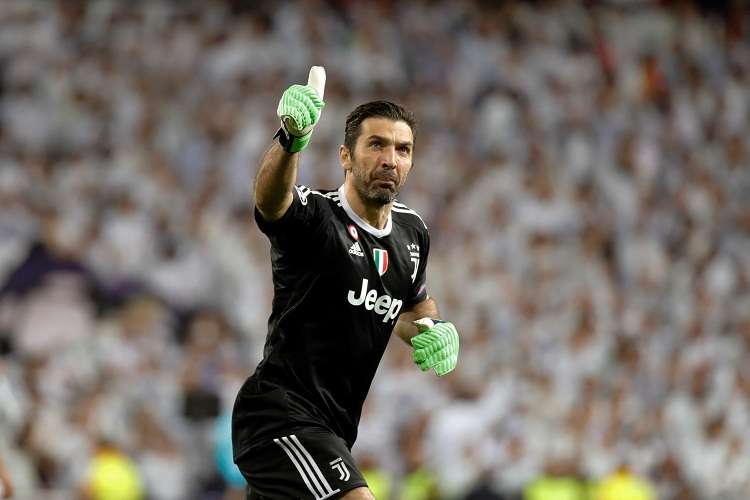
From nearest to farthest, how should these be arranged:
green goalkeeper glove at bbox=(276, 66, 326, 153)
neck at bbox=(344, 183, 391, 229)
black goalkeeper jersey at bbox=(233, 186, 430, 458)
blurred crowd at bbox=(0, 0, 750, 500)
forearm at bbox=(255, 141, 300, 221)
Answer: green goalkeeper glove at bbox=(276, 66, 326, 153), forearm at bbox=(255, 141, 300, 221), black goalkeeper jersey at bbox=(233, 186, 430, 458), neck at bbox=(344, 183, 391, 229), blurred crowd at bbox=(0, 0, 750, 500)

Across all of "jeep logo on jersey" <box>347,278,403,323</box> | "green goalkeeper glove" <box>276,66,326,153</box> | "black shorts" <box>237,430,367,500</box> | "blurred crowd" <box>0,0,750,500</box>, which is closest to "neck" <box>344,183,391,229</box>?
"jeep logo on jersey" <box>347,278,403,323</box>

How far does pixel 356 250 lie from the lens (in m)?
5.07

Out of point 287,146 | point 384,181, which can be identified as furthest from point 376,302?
point 287,146

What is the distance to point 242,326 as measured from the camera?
1149 cm

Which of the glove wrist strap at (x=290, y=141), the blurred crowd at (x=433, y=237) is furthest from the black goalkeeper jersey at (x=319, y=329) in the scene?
the blurred crowd at (x=433, y=237)

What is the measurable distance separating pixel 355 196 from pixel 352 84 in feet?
31.0

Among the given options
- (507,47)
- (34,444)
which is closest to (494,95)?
(507,47)

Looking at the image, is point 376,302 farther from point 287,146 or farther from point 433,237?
point 433,237

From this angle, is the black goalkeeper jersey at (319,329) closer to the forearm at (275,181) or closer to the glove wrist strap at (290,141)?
the forearm at (275,181)

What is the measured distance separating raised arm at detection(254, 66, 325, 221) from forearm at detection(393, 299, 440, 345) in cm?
122

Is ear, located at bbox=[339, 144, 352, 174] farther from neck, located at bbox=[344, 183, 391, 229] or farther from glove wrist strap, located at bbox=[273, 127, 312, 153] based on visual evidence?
glove wrist strap, located at bbox=[273, 127, 312, 153]

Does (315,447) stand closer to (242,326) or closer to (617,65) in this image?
(242,326)

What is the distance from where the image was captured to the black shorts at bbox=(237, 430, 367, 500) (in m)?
4.78

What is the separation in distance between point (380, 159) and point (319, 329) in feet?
2.52
